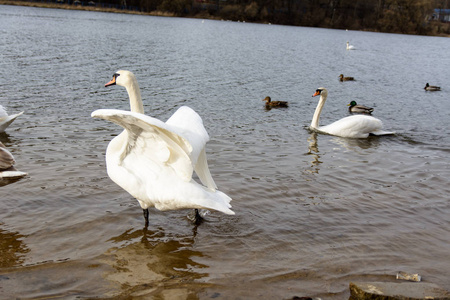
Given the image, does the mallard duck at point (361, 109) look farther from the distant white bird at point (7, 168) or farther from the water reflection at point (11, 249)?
the water reflection at point (11, 249)

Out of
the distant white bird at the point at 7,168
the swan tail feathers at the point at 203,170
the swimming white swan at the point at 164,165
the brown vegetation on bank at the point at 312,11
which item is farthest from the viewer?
the brown vegetation on bank at the point at 312,11

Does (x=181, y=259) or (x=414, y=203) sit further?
(x=414, y=203)

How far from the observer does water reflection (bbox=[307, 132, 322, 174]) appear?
27.0ft

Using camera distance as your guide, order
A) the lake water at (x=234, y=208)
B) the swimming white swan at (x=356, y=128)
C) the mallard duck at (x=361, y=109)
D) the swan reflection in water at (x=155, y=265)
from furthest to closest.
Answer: the mallard duck at (x=361, y=109), the swimming white swan at (x=356, y=128), the lake water at (x=234, y=208), the swan reflection in water at (x=155, y=265)

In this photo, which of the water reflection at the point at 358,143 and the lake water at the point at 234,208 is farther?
the water reflection at the point at 358,143

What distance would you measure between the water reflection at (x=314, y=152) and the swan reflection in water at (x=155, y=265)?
3374mm

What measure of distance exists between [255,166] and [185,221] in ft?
8.51

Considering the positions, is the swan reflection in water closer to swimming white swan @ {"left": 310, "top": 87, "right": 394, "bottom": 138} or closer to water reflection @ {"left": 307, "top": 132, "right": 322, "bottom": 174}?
water reflection @ {"left": 307, "top": 132, "right": 322, "bottom": 174}

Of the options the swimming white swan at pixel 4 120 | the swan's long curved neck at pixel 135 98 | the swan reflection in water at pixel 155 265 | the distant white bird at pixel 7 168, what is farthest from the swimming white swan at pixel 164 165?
the swimming white swan at pixel 4 120

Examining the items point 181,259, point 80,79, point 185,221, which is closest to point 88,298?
point 181,259

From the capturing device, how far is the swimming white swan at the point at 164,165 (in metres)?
4.66

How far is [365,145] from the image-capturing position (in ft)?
33.8

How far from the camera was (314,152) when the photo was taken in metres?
9.44

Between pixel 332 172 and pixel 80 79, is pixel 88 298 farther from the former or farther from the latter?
pixel 80 79
